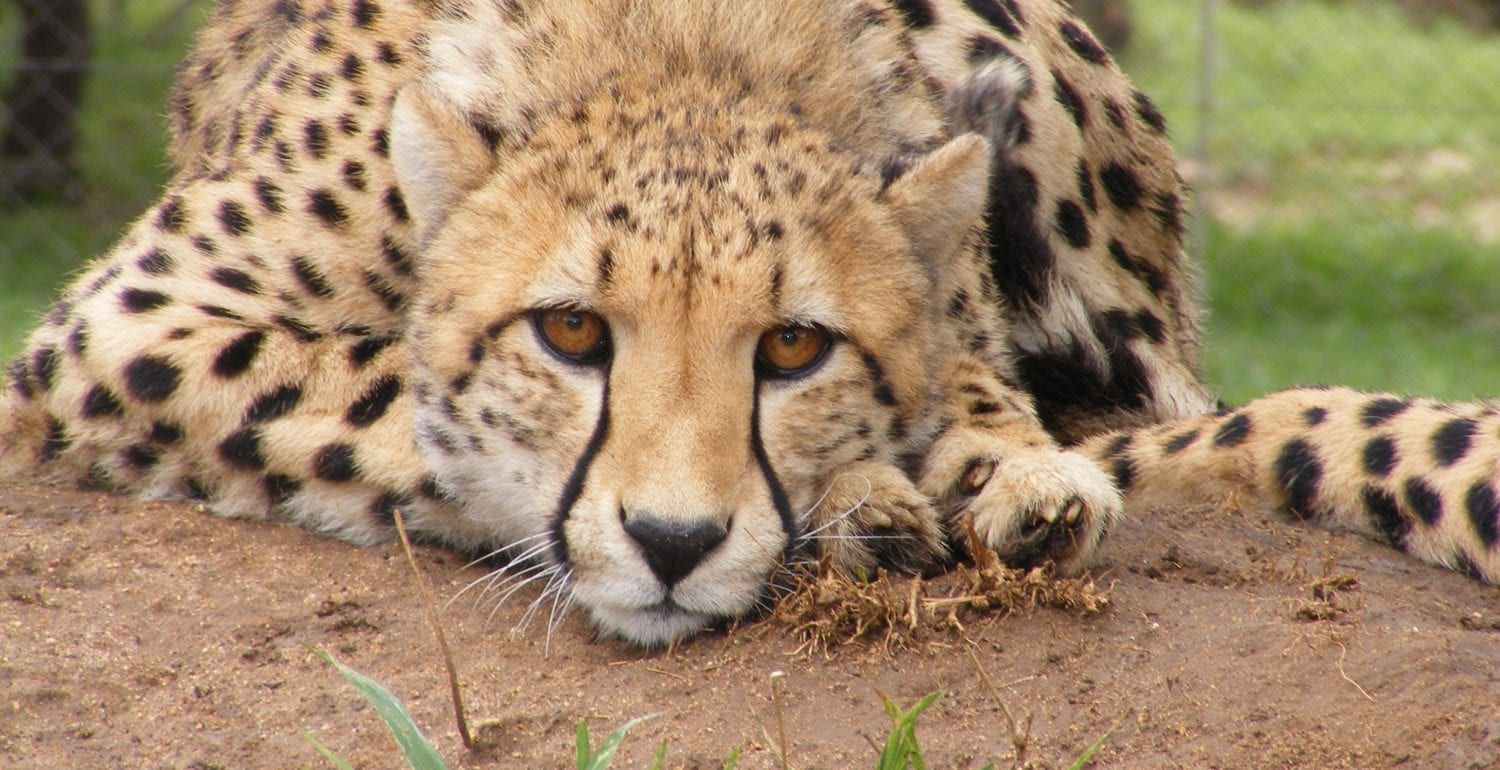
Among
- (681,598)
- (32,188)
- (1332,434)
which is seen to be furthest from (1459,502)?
(32,188)

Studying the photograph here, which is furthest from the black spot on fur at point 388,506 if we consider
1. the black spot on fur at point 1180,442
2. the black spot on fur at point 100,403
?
the black spot on fur at point 1180,442

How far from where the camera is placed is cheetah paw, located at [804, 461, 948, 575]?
2.44m

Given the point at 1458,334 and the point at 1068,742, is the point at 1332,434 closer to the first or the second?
the point at 1068,742

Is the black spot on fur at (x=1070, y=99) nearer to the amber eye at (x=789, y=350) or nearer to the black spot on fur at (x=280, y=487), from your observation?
the amber eye at (x=789, y=350)

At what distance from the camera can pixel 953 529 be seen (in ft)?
8.28

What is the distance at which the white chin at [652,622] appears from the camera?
7.55ft

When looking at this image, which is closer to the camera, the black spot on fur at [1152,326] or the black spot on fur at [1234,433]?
the black spot on fur at [1234,433]

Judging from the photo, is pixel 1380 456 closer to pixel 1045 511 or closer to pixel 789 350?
pixel 1045 511

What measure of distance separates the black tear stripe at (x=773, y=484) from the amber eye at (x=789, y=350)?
4 centimetres

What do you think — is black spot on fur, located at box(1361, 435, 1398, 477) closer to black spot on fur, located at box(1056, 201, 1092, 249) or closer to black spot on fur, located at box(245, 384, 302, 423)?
black spot on fur, located at box(1056, 201, 1092, 249)

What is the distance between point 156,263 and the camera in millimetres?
2910

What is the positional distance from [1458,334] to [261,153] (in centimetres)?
675

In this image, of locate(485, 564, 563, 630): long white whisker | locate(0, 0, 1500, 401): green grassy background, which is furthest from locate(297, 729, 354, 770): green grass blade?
locate(0, 0, 1500, 401): green grassy background

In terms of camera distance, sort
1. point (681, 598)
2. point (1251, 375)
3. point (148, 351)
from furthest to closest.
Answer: point (1251, 375) < point (148, 351) < point (681, 598)
